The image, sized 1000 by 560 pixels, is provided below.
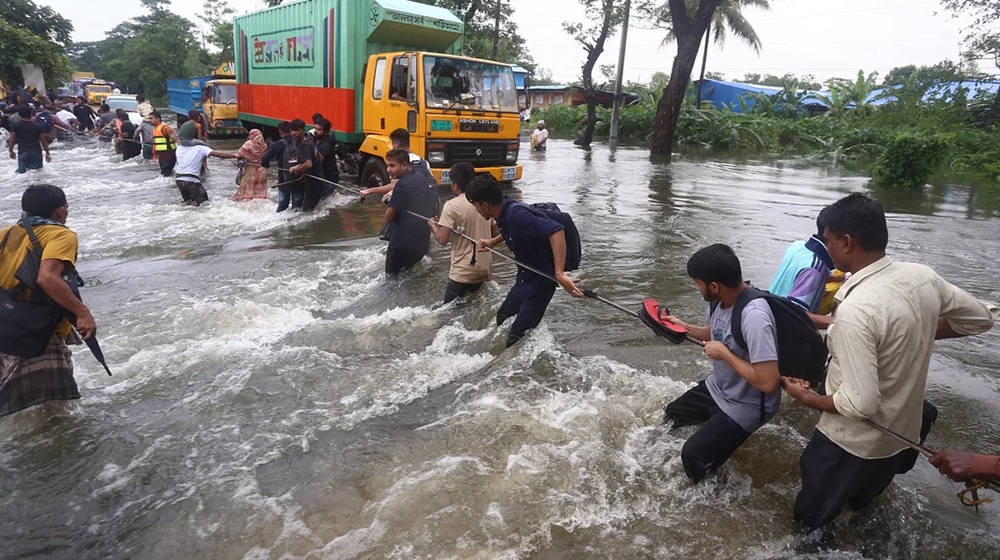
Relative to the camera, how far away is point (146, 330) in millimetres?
5637

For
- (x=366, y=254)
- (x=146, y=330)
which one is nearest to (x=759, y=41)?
(x=366, y=254)

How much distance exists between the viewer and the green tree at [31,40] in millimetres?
27078

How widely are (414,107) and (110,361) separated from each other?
638 centimetres

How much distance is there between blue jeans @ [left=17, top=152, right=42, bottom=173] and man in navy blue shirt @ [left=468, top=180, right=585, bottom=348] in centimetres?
1404

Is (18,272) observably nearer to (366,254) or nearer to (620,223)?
(366,254)

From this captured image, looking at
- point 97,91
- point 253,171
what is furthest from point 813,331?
point 97,91

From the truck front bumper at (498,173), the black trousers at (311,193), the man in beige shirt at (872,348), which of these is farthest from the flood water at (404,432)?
the truck front bumper at (498,173)

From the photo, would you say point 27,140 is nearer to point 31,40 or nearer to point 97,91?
point 31,40

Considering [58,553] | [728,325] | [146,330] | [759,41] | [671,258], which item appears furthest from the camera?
[759,41]

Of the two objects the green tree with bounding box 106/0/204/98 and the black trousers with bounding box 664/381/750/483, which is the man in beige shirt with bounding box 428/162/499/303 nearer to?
the black trousers with bounding box 664/381/750/483

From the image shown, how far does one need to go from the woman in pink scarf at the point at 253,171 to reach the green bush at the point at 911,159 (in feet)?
43.4

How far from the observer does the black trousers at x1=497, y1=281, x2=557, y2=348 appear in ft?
15.0

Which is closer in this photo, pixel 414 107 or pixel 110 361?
pixel 110 361

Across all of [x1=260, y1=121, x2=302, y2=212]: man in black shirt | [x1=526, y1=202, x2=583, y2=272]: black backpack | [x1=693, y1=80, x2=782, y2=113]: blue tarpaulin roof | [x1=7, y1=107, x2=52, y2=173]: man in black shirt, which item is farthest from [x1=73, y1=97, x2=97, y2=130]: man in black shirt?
[x1=693, y1=80, x2=782, y2=113]: blue tarpaulin roof
